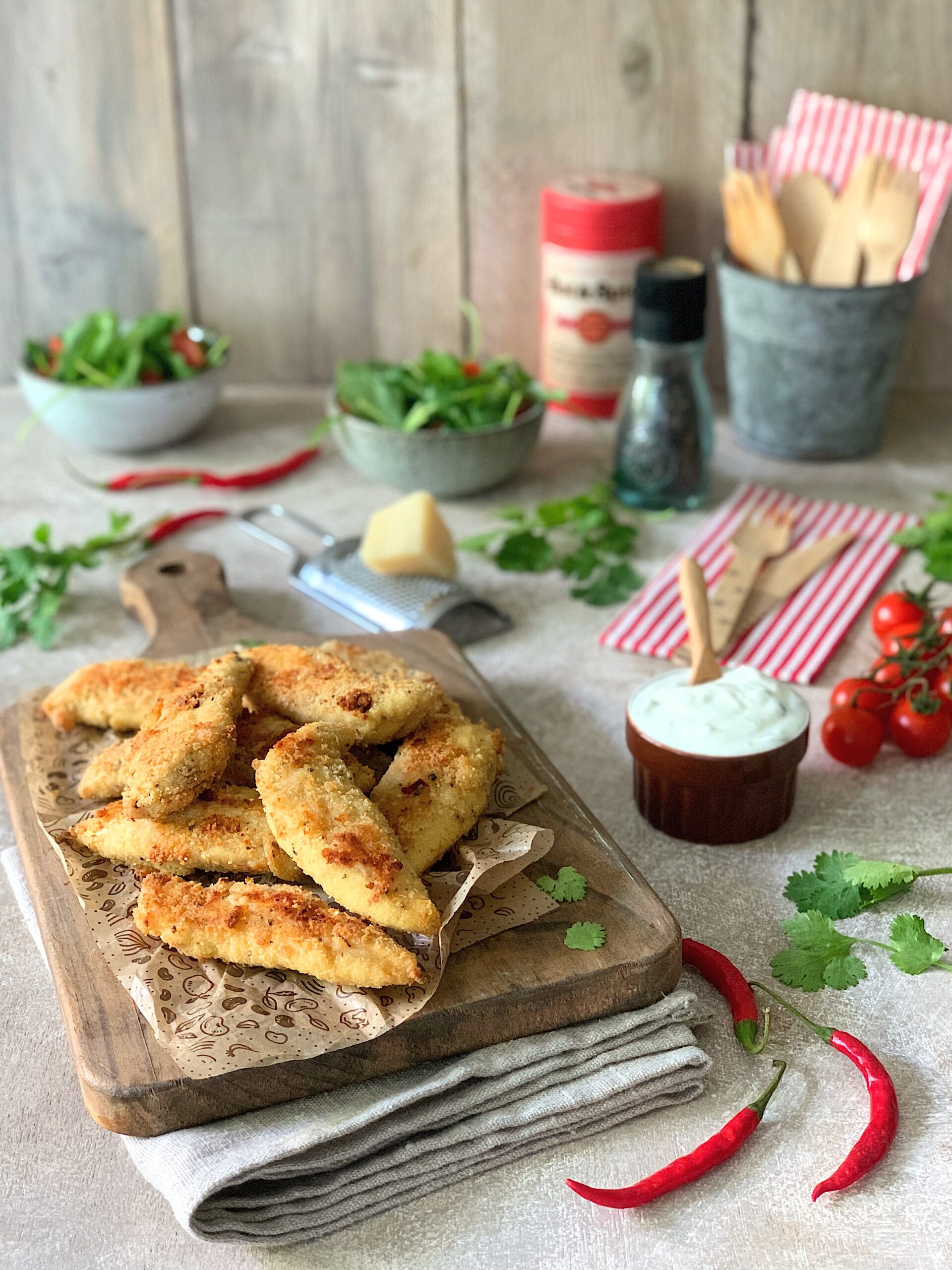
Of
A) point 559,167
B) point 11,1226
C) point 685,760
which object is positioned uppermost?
point 559,167

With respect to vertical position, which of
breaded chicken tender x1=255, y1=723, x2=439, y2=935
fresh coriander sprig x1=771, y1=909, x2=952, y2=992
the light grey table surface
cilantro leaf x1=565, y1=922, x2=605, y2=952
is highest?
breaded chicken tender x1=255, y1=723, x2=439, y2=935

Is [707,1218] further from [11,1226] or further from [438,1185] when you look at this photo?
[11,1226]

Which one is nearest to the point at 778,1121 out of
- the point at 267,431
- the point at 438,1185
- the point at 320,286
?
the point at 438,1185

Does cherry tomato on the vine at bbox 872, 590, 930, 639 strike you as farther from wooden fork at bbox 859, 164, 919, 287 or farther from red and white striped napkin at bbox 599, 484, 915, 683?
wooden fork at bbox 859, 164, 919, 287

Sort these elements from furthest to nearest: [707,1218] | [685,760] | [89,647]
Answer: [89,647]
[685,760]
[707,1218]

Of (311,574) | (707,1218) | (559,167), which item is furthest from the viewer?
(559,167)

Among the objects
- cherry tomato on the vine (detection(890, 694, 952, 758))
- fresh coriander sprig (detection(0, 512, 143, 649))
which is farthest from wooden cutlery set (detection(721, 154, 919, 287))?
fresh coriander sprig (detection(0, 512, 143, 649))
